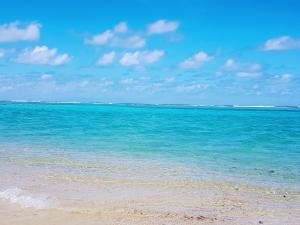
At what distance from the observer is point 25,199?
1117 cm

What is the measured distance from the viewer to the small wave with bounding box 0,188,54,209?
10.7m

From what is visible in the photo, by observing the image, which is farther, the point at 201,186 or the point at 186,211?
the point at 201,186

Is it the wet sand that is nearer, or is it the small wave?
the wet sand

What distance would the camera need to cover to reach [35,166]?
1667 centimetres

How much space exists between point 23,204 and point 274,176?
985 cm

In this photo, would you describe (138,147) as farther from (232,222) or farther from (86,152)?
(232,222)

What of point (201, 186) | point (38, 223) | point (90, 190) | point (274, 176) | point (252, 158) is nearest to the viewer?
point (38, 223)

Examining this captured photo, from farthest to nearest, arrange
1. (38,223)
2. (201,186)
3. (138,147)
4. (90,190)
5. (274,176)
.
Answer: (138,147)
(274,176)
(201,186)
(90,190)
(38,223)

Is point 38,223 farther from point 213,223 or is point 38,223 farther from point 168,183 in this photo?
point 168,183

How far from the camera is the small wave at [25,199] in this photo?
10680 mm

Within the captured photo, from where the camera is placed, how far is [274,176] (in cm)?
1609

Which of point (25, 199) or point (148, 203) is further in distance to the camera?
point (148, 203)

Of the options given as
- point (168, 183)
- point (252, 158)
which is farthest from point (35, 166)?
point (252, 158)

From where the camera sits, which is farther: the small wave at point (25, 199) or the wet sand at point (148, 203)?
the small wave at point (25, 199)
